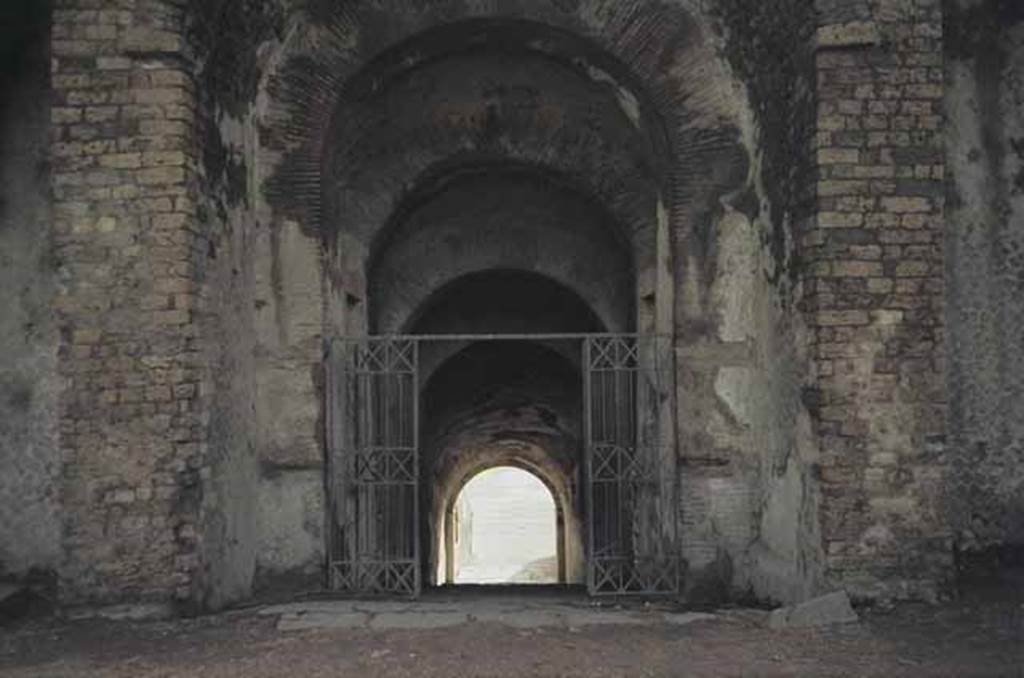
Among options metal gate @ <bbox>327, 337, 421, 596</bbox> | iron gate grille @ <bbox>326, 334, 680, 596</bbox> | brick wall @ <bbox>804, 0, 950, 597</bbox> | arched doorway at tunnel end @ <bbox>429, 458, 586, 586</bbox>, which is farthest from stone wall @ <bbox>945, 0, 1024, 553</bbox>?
arched doorway at tunnel end @ <bbox>429, 458, 586, 586</bbox>

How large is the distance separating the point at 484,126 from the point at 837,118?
292 cm

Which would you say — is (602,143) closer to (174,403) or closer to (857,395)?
(857,395)

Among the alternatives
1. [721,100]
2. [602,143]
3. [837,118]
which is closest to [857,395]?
[837,118]

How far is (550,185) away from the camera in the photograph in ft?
26.7

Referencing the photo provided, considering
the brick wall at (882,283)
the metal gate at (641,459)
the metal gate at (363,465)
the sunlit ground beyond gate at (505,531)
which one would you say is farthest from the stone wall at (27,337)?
the sunlit ground beyond gate at (505,531)

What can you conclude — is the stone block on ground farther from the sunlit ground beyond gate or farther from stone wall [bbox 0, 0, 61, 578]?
the sunlit ground beyond gate

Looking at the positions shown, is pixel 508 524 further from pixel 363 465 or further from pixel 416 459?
pixel 416 459

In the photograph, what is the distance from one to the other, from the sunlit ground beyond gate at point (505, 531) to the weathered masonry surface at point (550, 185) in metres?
11.0

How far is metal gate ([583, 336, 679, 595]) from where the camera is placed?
→ 22.2 ft

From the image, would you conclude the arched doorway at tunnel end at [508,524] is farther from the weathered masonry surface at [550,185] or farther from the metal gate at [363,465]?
the weathered masonry surface at [550,185]

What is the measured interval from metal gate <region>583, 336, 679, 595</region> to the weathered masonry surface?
10.5 inches

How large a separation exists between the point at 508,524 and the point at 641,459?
20.8 m

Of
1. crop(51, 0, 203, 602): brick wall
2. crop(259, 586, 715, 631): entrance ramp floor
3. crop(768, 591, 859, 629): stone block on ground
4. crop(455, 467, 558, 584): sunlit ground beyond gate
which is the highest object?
crop(51, 0, 203, 602): brick wall

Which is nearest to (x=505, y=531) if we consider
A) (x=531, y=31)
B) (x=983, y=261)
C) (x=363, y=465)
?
(x=363, y=465)
